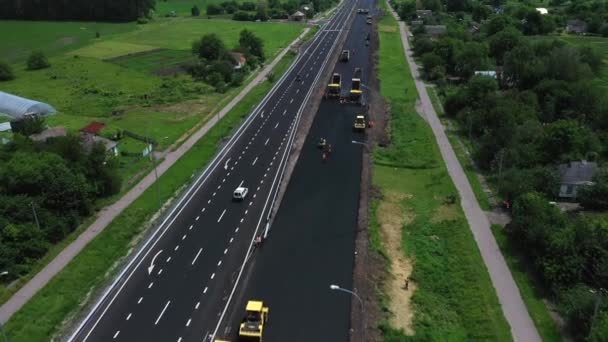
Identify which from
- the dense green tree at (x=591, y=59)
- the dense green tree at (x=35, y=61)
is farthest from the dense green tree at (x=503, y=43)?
the dense green tree at (x=35, y=61)

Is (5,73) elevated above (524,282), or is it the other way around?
(5,73)

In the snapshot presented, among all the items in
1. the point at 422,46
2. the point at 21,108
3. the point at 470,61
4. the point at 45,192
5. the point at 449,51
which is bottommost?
the point at 45,192

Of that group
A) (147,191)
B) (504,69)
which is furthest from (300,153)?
(504,69)

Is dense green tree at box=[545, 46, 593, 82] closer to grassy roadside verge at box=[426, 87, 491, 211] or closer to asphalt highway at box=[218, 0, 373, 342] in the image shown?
grassy roadside verge at box=[426, 87, 491, 211]

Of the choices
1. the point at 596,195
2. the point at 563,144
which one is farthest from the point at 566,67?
the point at 596,195

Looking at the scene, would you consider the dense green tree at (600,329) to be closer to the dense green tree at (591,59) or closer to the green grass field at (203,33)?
the dense green tree at (591,59)

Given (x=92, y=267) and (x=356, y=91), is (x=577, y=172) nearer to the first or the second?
(x=356, y=91)

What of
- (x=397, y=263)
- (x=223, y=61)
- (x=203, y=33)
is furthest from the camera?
(x=203, y=33)
